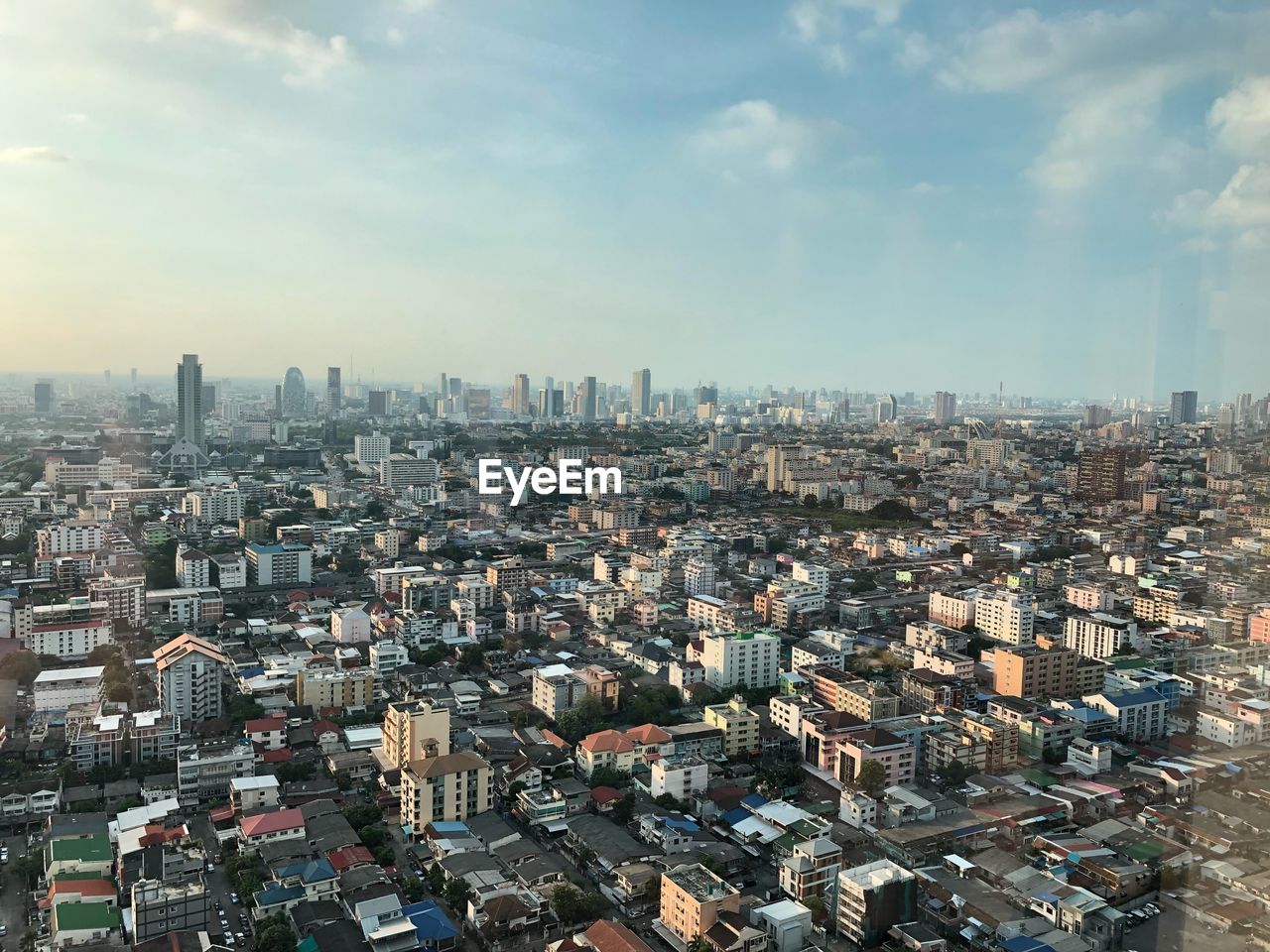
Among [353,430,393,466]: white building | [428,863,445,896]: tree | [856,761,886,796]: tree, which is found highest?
[353,430,393,466]: white building

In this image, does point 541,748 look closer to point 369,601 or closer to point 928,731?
point 928,731

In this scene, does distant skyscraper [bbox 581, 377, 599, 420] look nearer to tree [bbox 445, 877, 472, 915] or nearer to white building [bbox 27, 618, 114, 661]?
white building [bbox 27, 618, 114, 661]

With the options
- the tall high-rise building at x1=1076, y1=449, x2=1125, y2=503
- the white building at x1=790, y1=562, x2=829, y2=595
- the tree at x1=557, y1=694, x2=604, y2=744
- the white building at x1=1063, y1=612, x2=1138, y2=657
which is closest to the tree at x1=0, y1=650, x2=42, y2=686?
the tree at x1=557, y1=694, x2=604, y2=744

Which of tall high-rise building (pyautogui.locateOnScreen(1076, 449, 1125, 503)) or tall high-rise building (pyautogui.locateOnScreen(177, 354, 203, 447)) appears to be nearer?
tall high-rise building (pyautogui.locateOnScreen(1076, 449, 1125, 503))

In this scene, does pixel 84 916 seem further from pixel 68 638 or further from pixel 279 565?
pixel 279 565

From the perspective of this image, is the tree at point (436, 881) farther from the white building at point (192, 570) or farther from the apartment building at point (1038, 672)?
the white building at point (192, 570)

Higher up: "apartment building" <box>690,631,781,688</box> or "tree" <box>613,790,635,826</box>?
"apartment building" <box>690,631,781,688</box>

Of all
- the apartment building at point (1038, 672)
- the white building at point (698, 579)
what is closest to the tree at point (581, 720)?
the apartment building at point (1038, 672)
